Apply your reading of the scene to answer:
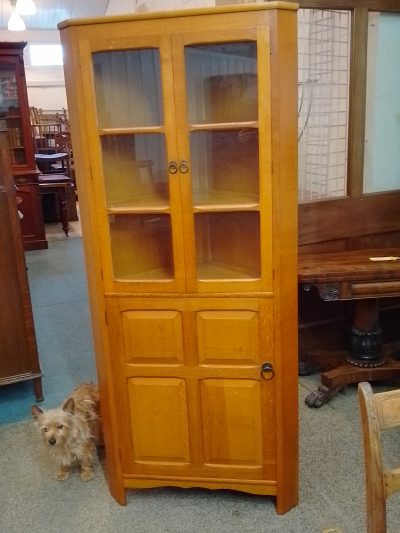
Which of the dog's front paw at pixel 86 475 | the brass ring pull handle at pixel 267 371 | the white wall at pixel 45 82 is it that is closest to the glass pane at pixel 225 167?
the brass ring pull handle at pixel 267 371

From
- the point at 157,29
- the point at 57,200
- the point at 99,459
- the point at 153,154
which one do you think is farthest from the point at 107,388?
the point at 57,200

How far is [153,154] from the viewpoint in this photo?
70.6 inches

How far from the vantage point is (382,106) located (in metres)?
2.89

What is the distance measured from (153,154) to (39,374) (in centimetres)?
157

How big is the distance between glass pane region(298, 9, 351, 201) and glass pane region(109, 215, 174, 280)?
123cm

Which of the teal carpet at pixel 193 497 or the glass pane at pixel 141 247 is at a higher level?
the glass pane at pixel 141 247

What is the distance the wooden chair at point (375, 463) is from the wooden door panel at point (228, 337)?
76cm

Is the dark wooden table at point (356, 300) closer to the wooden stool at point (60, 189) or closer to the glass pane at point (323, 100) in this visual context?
the glass pane at point (323, 100)

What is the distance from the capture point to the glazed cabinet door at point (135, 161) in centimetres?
168

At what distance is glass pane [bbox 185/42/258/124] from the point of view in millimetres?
1646

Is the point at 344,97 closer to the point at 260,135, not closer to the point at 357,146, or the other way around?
the point at 357,146

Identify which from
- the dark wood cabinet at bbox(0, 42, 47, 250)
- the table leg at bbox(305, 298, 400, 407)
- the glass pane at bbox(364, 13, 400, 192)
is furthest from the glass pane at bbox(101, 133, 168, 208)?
the dark wood cabinet at bbox(0, 42, 47, 250)

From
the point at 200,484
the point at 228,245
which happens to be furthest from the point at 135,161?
the point at 200,484

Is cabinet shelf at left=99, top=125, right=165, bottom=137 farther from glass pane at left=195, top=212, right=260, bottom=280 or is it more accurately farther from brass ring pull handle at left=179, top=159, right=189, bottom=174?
glass pane at left=195, top=212, right=260, bottom=280
